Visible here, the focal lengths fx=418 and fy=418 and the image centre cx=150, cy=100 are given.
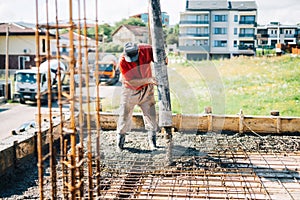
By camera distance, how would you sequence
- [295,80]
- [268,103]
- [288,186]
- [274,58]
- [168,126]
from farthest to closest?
[274,58] < [295,80] < [268,103] < [168,126] < [288,186]

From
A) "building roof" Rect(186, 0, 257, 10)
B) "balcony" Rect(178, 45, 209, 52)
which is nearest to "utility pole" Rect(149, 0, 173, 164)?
"balcony" Rect(178, 45, 209, 52)

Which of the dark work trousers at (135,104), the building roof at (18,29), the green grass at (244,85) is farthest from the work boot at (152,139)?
the building roof at (18,29)

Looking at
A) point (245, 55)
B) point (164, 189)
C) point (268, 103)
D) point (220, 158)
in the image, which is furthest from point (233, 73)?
point (164, 189)

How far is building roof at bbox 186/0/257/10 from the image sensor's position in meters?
18.2

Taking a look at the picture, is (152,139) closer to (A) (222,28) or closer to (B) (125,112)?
(B) (125,112)

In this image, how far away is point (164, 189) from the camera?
14.6ft

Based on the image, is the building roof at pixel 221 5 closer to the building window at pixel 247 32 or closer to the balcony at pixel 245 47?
the building window at pixel 247 32

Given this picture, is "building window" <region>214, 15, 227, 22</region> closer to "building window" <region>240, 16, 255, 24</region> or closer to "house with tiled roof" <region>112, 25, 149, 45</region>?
"building window" <region>240, 16, 255, 24</region>

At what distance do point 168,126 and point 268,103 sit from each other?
7926 millimetres

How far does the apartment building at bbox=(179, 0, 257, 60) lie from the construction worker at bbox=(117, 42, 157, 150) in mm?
11831

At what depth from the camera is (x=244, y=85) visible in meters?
15.1

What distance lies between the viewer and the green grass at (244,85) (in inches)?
464

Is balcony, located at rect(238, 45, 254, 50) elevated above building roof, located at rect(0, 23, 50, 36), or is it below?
below

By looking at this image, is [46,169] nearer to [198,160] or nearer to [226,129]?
[198,160]
